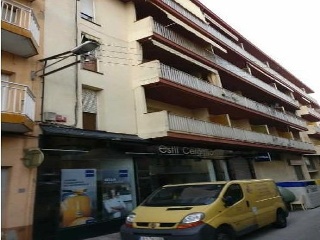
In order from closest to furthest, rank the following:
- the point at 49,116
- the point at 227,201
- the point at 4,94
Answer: the point at 227,201, the point at 4,94, the point at 49,116

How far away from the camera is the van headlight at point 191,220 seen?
6270mm

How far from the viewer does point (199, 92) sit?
53.1 ft

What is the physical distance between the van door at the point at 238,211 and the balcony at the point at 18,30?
728 cm

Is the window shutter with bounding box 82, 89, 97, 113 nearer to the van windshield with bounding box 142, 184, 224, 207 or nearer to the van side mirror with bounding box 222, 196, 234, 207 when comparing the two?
the van windshield with bounding box 142, 184, 224, 207

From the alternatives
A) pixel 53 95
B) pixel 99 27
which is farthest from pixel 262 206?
pixel 99 27

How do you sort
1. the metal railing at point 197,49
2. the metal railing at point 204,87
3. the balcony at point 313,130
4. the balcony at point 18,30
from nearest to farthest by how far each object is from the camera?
the balcony at point 18,30 < the metal railing at point 204,87 < the metal railing at point 197,49 < the balcony at point 313,130

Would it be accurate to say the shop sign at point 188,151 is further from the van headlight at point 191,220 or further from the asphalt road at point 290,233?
the van headlight at point 191,220

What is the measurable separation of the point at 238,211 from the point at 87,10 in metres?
11.0

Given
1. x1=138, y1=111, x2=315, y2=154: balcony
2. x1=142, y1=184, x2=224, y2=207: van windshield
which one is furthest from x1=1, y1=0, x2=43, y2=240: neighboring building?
x1=138, y1=111, x2=315, y2=154: balcony

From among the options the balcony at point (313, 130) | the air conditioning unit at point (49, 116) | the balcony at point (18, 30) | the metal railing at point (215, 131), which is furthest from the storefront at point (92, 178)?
the balcony at point (313, 130)

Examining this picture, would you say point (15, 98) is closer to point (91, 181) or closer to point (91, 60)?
point (91, 181)

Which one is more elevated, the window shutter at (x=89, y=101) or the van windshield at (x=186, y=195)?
the window shutter at (x=89, y=101)

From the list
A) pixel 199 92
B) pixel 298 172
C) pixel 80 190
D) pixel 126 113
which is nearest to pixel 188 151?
pixel 199 92

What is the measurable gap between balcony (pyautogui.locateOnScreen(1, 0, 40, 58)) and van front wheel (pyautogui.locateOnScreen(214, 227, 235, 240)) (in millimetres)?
7561
